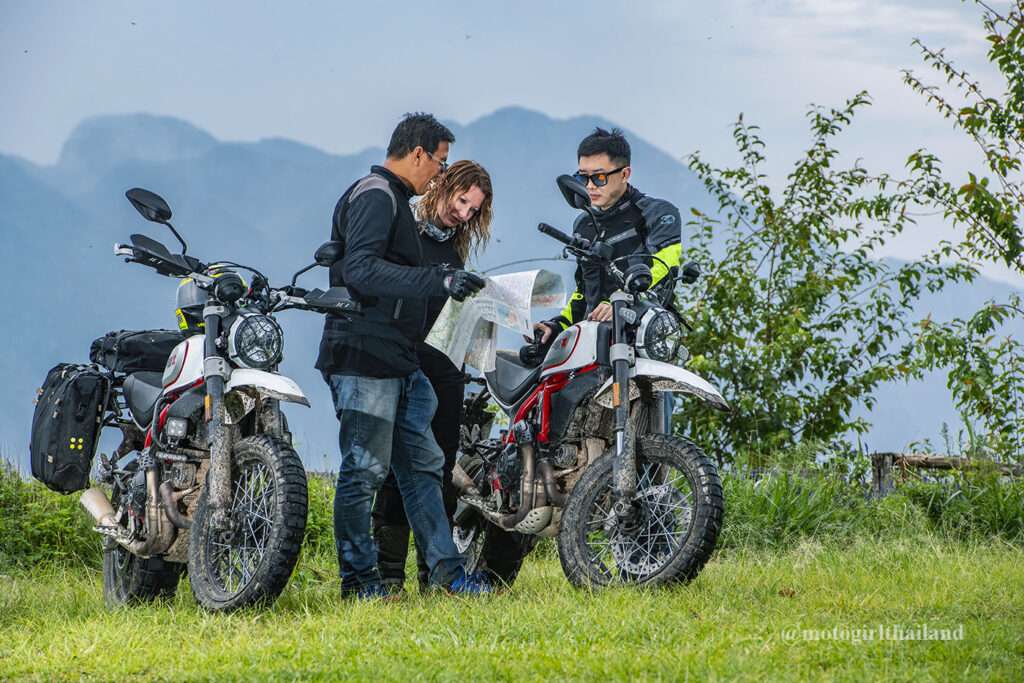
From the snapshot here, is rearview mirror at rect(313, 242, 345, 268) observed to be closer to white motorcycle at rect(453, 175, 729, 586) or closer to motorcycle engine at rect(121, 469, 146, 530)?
white motorcycle at rect(453, 175, 729, 586)

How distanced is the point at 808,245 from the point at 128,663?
746cm

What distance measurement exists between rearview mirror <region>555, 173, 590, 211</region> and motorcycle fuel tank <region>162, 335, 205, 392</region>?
175 centimetres

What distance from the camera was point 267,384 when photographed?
562 cm

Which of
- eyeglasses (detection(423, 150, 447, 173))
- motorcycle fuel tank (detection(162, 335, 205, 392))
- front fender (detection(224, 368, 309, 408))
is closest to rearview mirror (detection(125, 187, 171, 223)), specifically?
motorcycle fuel tank (detection(162, 335, 205, 392))

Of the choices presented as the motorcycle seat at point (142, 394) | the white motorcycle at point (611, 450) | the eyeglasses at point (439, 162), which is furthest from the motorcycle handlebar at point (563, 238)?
the motorcycle seat at point (142, 394)

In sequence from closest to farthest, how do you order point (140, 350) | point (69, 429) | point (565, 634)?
Answer: point (565, 634) < point (69, 429) < point (140, 350)

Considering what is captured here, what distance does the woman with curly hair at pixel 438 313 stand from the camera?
6.32 metres

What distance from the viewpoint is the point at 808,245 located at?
36.2ft

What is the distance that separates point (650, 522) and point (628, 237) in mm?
1465

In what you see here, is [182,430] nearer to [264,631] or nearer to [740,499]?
[264,631]

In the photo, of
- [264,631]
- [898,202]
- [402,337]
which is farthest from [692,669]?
[898,202]

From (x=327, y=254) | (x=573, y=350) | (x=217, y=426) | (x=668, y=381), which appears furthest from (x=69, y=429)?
(x=668, y=381)

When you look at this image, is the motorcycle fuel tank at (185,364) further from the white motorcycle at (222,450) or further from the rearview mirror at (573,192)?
the rearview mirror at (573,192)

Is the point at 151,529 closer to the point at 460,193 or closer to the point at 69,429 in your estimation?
the point at 69,429
